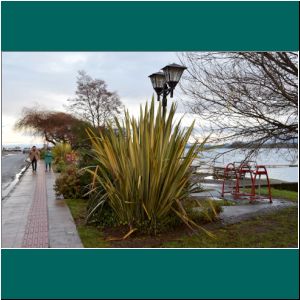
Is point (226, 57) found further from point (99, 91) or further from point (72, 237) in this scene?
point (99, 91)

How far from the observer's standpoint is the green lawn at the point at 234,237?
5.00 m

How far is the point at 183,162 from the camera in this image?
5.43m

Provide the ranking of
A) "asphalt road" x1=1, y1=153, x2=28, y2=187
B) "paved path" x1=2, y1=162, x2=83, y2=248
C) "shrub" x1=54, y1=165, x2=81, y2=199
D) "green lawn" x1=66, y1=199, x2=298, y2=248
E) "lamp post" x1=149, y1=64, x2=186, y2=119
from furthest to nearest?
"asphalt road" x1=1, y1=153, x2=28, y2=187
"shrub" x1=54, y1=165, x2=81, y2=199
"lamp post" x1=149, y1=64, x2=186, y2=119
"paved path" x1=2, y1=162, x2=83, y2=248
"green lawn" x1=66, y1=199, x2=298, y2=248

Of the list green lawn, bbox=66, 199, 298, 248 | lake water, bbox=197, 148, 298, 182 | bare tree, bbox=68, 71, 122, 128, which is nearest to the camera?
green lawn, bbox=66, 199, 298, 248

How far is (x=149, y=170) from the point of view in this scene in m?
5.27

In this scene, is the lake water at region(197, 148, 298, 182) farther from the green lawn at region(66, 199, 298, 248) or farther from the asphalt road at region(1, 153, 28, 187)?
the asphalt road at region(1, 153, 28, 187)

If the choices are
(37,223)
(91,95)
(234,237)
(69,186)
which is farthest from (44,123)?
(234,237)

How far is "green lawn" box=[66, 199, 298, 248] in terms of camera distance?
16.4 feet

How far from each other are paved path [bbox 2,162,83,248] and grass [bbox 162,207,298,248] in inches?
65.8

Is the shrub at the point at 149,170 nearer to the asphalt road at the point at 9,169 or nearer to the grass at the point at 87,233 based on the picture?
the grass at the point at 87,233

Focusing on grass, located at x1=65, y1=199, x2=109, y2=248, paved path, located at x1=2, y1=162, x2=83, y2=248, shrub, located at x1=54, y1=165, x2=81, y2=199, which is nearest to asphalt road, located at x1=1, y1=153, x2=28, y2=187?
paved path, located at x1=2, y1=162, x2=83, y2=248

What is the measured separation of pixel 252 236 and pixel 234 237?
11.5 inches

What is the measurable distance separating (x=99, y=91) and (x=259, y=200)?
963 inches

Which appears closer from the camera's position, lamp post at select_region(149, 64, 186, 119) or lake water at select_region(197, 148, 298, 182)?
lake water at select_region(197, 148, 298, 182)
